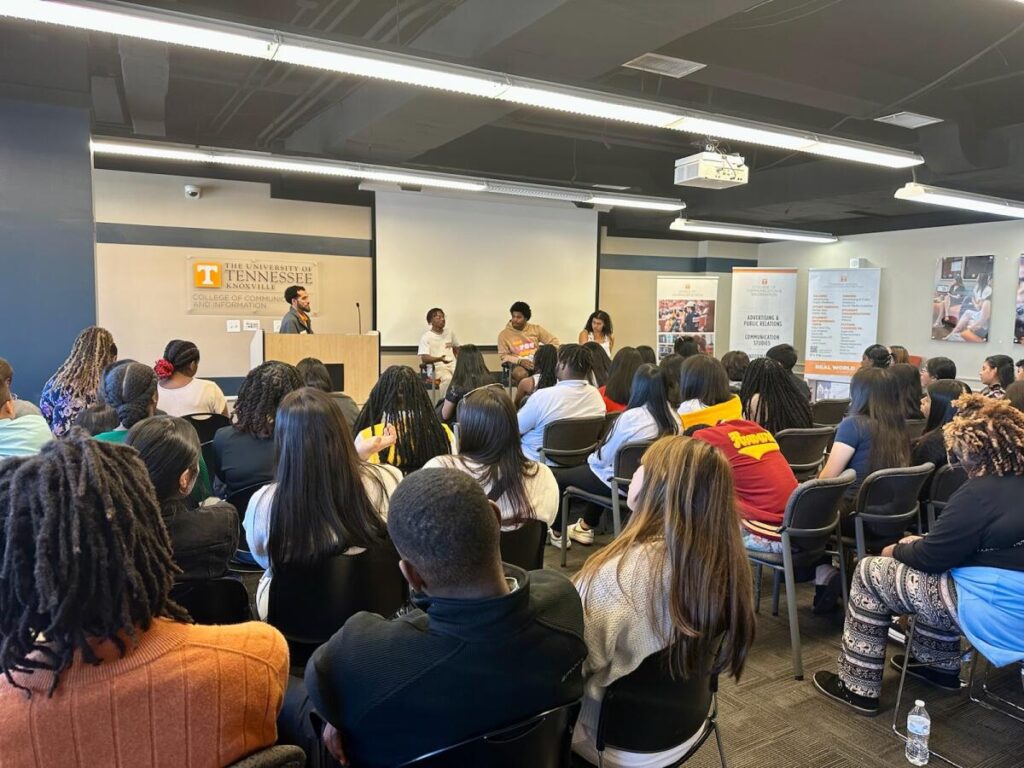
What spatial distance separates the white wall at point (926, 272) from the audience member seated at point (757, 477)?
23.3 ft

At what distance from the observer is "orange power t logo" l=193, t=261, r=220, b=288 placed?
7.52 metres

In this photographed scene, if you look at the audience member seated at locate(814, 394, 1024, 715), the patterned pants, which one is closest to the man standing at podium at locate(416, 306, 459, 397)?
the patterned pants

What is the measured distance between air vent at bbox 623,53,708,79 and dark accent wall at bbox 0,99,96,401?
12.7 ft

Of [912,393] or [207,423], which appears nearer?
[207,423]

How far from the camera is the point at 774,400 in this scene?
382 cm

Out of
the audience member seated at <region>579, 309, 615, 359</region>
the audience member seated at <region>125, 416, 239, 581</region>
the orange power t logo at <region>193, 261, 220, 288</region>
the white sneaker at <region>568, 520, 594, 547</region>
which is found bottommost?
the white sneaker at <region>568, 520, 594, 547</region>

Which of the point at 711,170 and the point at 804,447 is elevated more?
the point at 711,170

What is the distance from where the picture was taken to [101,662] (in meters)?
0.99

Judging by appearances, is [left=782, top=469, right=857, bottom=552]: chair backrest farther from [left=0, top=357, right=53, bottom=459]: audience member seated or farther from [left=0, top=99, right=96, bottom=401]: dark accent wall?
[left=0, top=99, right=96, bottom=401]: dark accent wall

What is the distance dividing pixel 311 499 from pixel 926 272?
31.8ft

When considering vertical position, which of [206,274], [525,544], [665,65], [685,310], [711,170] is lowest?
[525,544]

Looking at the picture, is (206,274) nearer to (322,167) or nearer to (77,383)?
(322,167)

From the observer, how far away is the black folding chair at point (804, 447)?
3.60 m

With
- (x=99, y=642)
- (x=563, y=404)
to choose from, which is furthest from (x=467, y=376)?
(x=99, y=642)
